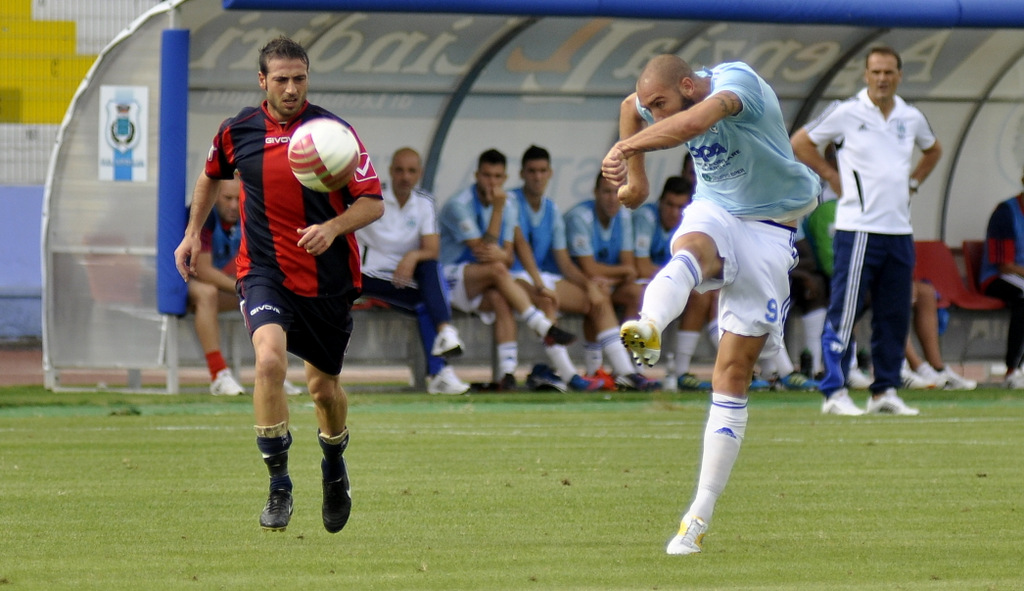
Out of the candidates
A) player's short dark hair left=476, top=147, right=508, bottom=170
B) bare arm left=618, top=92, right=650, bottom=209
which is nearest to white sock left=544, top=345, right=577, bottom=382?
player's short dark hair left=476, top=147, right=508, bottom=170

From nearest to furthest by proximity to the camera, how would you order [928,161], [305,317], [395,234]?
[305,317]
[928,161]
[395,234]

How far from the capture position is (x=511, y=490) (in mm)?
7043

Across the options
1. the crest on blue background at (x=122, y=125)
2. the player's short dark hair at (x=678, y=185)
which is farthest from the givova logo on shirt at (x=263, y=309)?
the player's short dark hair at (x=678, y=185)

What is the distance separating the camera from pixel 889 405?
11.1 m

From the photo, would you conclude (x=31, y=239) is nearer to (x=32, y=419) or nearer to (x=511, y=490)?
(x=32, y=419)

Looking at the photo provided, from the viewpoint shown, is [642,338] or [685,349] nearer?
[642,338]

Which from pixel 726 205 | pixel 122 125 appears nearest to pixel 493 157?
pixel 122 125

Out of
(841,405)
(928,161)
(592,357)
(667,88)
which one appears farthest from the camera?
(592,357)

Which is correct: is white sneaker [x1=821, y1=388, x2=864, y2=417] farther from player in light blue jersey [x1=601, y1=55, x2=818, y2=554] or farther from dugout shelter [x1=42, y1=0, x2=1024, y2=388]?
player in light blue jersey [x1=601, y1=55, x2=818, y2=554]

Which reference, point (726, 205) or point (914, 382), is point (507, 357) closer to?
point (914, 382)

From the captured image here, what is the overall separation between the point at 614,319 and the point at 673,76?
26.6 feet

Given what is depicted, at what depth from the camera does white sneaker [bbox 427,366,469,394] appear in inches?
504

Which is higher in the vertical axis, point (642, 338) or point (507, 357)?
point (642, 338)

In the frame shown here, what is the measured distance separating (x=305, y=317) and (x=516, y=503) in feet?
4.12
